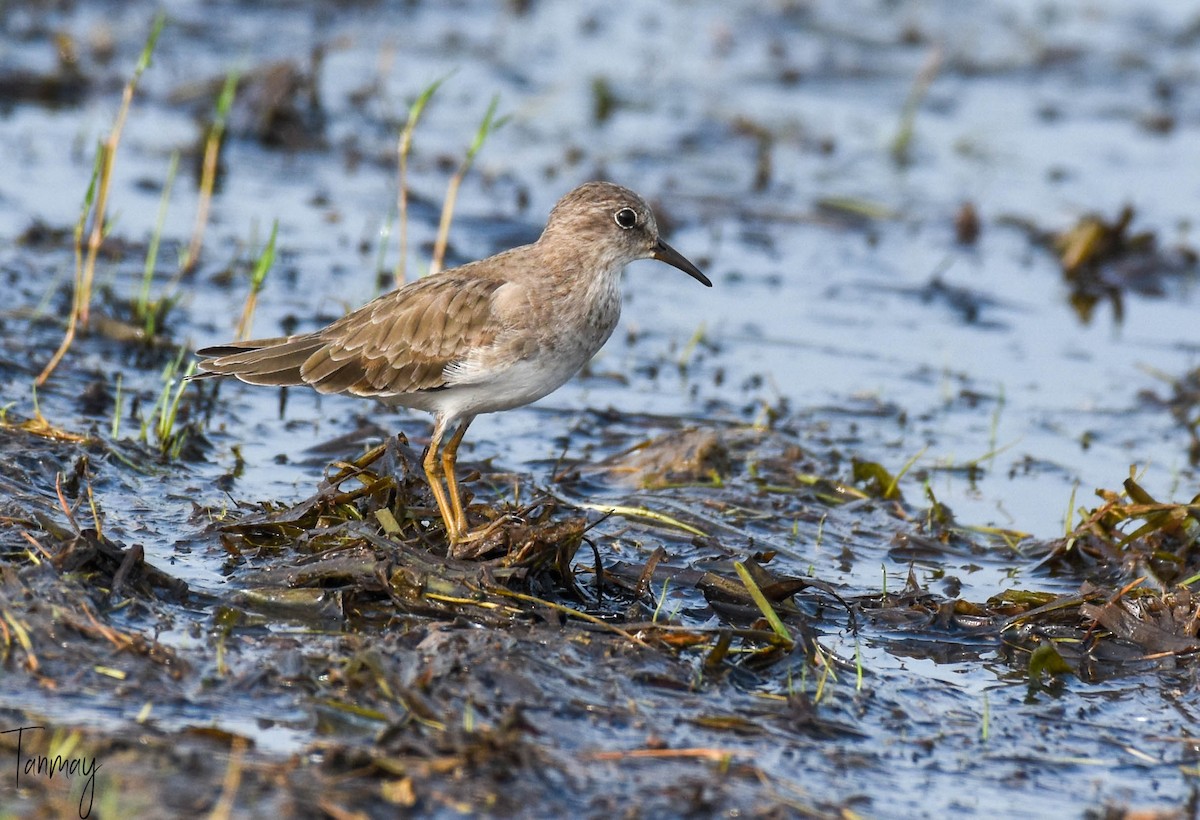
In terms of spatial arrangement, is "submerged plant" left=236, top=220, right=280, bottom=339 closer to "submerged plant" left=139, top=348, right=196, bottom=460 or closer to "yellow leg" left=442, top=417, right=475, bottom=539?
"submerged plant" left=139, top=348, right=196, bottom=460

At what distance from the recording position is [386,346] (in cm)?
708

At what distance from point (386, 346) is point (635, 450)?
1747mm

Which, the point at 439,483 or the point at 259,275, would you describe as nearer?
the point at 439,483

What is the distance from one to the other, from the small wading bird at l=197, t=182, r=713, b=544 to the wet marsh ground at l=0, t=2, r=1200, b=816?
0.36m

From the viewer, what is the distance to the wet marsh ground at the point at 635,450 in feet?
17.4

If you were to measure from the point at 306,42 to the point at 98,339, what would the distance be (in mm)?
7149

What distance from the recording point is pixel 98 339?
9.30 m

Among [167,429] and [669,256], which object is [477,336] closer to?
[669,256]

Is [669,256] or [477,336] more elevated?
[669,256]

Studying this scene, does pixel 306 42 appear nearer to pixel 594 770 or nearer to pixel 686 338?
pixel 686 338

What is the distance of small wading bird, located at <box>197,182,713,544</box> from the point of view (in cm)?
679
